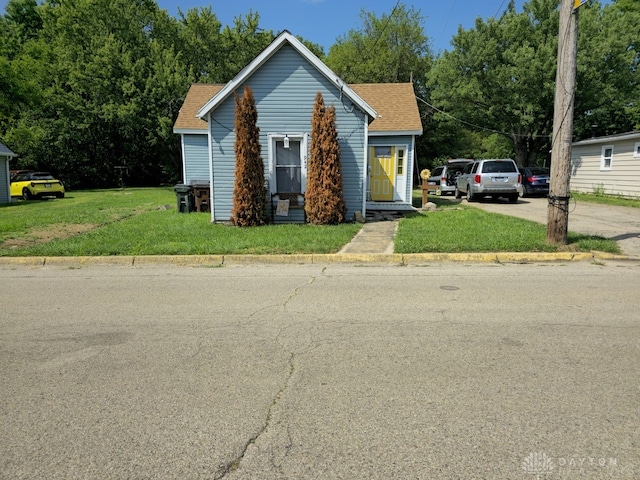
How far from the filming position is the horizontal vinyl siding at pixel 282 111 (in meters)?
13.6

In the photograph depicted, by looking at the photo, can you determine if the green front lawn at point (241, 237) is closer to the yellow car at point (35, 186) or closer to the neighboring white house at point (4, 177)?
the neighboring white house at point (4, 177)

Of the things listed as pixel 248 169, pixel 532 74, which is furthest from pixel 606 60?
pixel 248 169

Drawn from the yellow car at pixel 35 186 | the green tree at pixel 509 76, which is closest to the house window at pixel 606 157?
the green tree at pixel 509 76

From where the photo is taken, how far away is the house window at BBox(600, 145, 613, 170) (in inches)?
926

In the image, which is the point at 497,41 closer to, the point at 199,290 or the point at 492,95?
the point at 492,95

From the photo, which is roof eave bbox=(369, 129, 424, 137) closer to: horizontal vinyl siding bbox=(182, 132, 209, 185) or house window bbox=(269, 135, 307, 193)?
house window bbox=(269, 135, 307, 193)

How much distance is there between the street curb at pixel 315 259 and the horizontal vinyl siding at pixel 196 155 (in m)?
10.8

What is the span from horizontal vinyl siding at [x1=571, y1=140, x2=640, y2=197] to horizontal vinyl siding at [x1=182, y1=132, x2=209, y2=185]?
19.8 m

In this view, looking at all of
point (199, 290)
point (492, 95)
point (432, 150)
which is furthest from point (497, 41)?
point (199, 290)

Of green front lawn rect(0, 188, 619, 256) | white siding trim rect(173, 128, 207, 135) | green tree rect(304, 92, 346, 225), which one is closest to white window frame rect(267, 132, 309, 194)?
green tree rect(304, 92, 346, 225)

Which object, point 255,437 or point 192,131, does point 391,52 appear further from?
point 255,437

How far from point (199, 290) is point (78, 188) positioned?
36.9 m

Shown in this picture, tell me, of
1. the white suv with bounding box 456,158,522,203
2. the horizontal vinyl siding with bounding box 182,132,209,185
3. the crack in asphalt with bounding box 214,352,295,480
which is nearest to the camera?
the crack in asphalt with bounding box 214,352,295,480

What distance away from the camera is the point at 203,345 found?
4477mm
